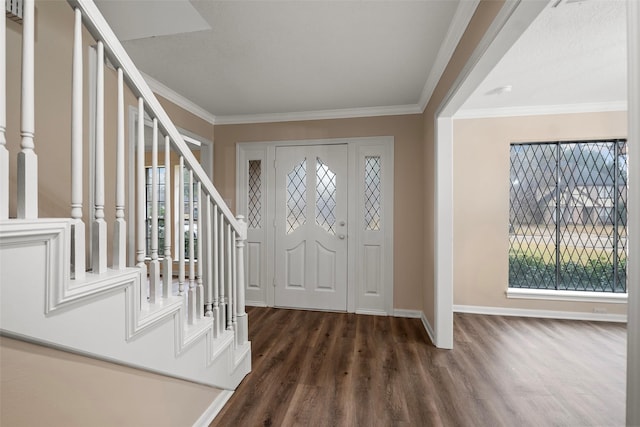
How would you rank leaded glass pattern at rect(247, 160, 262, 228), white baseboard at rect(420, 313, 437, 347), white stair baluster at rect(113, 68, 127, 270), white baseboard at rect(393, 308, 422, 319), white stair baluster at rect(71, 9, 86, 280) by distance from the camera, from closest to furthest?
white stair baluster at rect(71, 9, 86, 280)
white stair baluster at rect(113, 68, 127, 270)
white baseboard at rect(420, 313, 437, 347)
white baseboard at rect(393, 308, 422, 319)
leaded glass pattern at rect(247, 160, 262, 228)

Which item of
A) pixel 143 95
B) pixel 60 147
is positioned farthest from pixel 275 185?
pixel 143 95

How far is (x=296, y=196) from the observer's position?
3527 millimetres

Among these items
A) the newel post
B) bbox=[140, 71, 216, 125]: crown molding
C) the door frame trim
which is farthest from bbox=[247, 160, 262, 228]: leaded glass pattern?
the newel post

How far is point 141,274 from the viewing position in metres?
1.10

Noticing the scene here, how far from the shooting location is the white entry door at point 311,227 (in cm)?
340

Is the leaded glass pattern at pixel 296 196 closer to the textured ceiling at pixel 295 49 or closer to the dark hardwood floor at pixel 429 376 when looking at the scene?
the textured ceiling at pixel 295 49

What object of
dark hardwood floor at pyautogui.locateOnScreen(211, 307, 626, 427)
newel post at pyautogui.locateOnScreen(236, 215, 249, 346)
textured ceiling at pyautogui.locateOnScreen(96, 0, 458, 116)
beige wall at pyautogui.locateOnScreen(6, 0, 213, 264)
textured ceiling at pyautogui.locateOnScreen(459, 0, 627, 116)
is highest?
textured ceiling at pyautogui.locateOnScreen(96, 0, 458, 116)

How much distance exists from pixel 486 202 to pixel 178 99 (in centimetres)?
367

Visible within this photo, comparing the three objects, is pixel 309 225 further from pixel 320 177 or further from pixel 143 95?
pixel 143 95

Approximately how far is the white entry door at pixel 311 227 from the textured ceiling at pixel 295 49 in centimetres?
69

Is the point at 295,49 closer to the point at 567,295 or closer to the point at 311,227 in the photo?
the point at 311,227

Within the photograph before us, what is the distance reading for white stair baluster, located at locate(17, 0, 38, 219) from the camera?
718 millimetres

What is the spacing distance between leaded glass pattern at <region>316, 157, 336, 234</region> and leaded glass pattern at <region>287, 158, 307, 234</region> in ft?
0.55

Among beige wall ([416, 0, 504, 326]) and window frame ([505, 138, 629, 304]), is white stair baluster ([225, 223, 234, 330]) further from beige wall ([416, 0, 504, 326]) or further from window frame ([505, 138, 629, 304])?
window frame ([505, 138, 629, 304])
